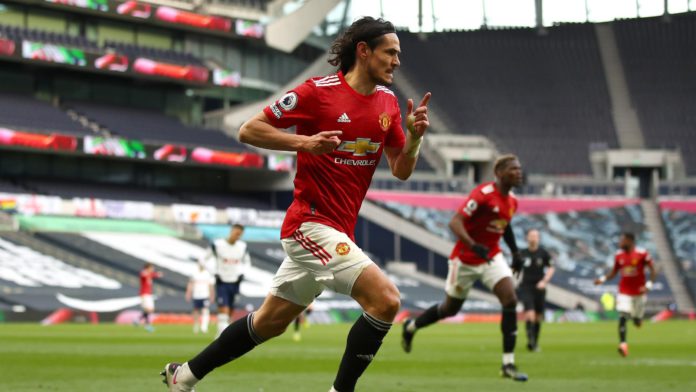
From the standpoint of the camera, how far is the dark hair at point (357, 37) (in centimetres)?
823

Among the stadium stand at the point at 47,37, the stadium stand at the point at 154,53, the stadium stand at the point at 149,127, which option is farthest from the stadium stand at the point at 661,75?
the stadium stand at the point at 47,37

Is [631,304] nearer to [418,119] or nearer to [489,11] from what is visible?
[418,119]

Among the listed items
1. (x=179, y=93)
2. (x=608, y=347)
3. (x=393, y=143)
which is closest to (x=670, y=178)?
(x=179, y=93)

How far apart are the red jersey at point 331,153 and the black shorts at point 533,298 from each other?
15.9 metres

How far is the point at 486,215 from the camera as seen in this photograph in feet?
50.0

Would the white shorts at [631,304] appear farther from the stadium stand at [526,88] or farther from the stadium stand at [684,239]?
the stadium stand at [526,88]

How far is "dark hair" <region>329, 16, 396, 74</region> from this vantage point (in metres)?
8.23

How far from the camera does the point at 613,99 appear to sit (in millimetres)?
70375

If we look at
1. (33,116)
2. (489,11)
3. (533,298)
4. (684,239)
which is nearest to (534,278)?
(533,298)

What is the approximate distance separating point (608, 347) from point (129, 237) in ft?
110

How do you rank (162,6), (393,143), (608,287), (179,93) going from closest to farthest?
1. (393,143)
2. (608,287)
3. (162,6)
4. (179,93)

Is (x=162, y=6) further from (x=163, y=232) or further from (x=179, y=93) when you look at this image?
(x=163, y=232)

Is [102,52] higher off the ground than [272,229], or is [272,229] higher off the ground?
[102,52]

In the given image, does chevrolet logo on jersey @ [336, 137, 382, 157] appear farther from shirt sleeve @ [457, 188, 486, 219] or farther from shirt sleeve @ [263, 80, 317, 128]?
shirt sleeve @ [457, 188, 486, 219]
